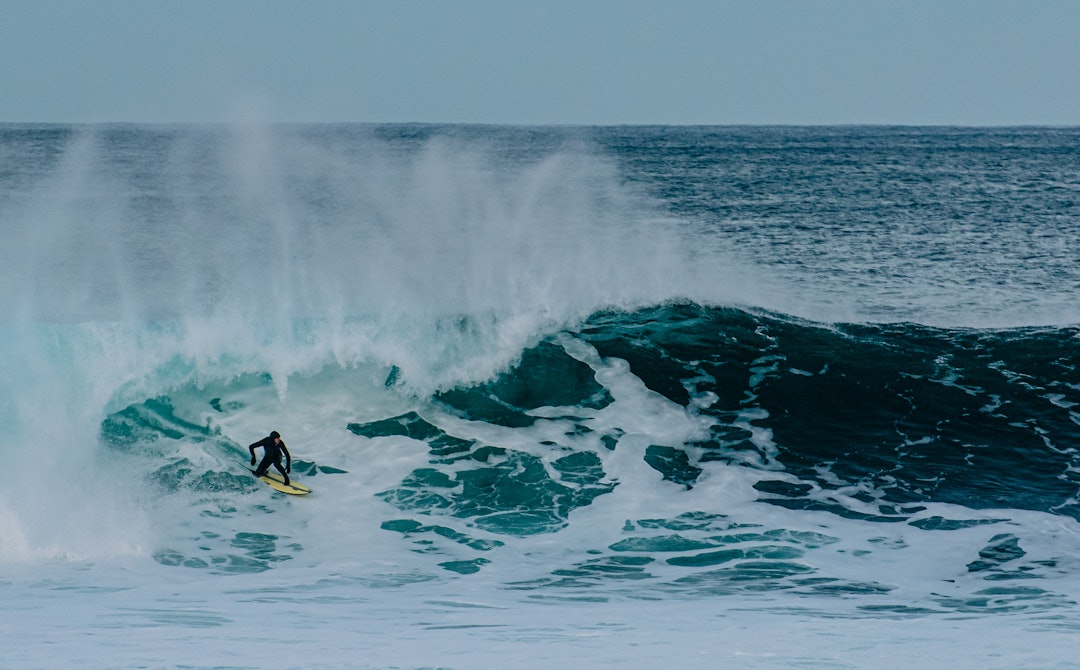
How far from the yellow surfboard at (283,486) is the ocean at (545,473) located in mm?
150

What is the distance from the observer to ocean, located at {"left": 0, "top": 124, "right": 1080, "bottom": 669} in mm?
10250

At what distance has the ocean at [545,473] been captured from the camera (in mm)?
10250

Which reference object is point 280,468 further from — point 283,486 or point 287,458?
point 287,458

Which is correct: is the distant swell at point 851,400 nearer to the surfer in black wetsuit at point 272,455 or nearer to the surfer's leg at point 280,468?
the surfer's leg at point 280,468

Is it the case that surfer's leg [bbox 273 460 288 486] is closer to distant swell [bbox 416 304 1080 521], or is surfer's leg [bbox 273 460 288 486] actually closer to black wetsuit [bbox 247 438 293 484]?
black wetsuit [bbox 247 438 293 484]

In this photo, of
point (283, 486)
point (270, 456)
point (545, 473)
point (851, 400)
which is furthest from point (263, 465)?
point (851, 400)

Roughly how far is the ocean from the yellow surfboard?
15 cm

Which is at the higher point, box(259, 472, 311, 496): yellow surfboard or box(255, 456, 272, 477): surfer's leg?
box(255, 456, 272, 477): surfer's leg

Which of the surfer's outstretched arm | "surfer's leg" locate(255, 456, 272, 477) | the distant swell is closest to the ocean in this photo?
the distant swell

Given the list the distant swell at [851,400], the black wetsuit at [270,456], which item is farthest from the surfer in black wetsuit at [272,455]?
the distant swell at [851,400]

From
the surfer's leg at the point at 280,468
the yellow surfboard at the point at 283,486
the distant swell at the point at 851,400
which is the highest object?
the distant swell at the point at 851,400

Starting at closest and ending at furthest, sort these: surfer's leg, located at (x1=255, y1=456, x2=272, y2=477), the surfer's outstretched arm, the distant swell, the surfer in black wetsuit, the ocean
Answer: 1. the ocean
2. the surfer's outstretched arm
3. the surfer in black wetsuit
4. surfer's leg, located at (x1=255, y1=456, x2=272, y2=477)
5. the distant swell

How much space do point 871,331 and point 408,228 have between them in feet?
82.1

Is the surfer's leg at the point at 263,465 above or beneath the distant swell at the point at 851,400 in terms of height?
beneath
